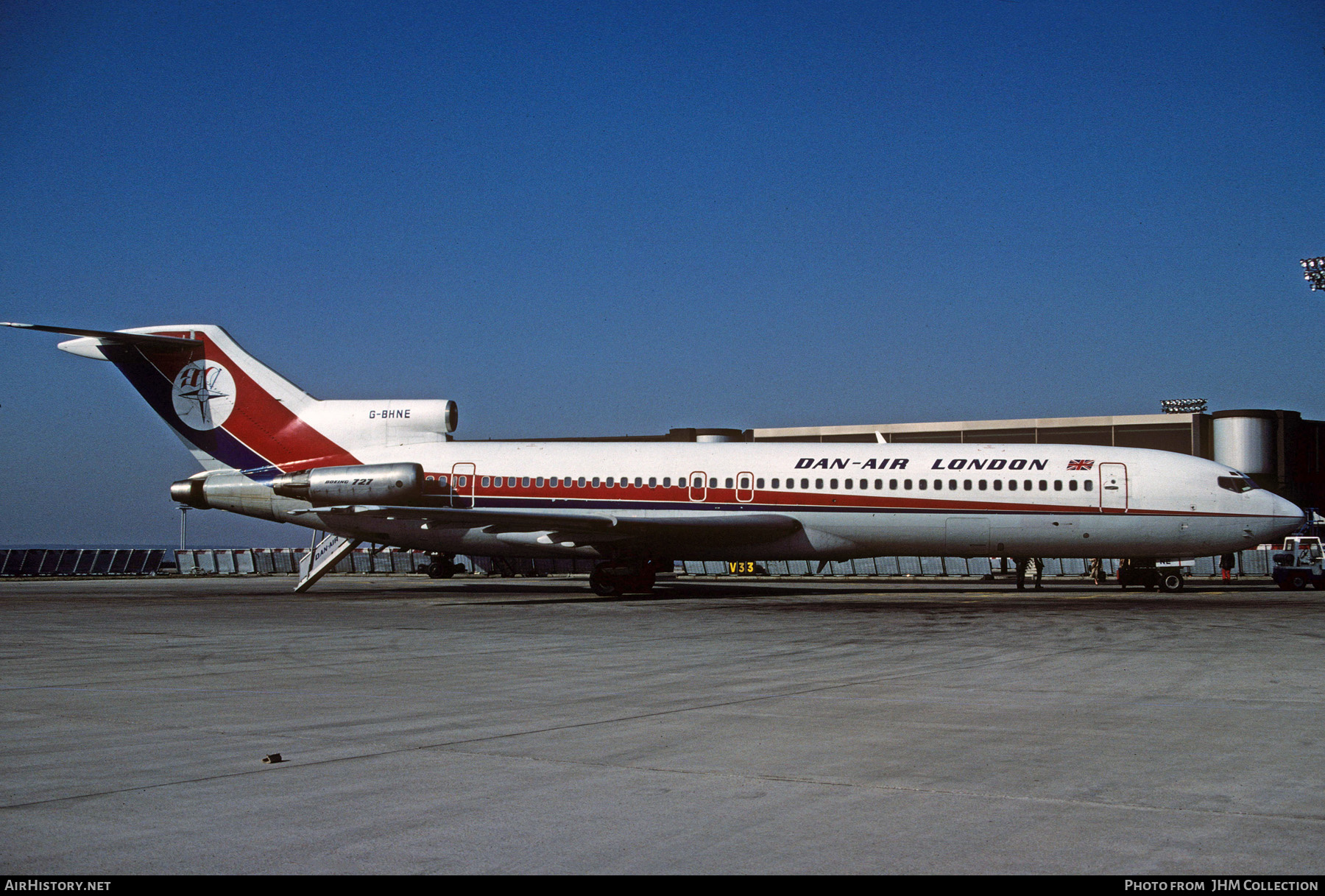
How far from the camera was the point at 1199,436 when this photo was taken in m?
49.7

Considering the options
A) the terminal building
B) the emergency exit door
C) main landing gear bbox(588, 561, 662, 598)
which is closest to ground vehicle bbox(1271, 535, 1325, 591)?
the terminal building

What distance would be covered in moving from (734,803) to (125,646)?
1216cm

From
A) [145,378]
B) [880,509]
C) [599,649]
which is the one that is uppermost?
[145,378]

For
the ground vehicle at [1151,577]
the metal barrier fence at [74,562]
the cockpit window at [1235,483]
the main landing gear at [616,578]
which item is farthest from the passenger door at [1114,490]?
the metal barrier fence at [74,562]

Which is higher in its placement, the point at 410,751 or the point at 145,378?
the point at 145,378

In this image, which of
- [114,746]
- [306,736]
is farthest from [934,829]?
[114,746]

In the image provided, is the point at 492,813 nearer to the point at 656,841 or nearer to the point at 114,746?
the point at 656,841

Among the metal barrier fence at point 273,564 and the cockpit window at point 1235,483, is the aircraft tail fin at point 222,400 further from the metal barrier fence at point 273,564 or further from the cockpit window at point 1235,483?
the cockpit window at point 1235,483

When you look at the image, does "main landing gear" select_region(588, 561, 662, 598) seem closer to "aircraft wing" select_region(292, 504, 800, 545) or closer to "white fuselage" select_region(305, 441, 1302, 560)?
"white fuselage" select_region(305, 441, 1302, 560)

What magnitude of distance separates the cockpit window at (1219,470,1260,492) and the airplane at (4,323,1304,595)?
0.05 m

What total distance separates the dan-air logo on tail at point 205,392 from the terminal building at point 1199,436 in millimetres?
23336

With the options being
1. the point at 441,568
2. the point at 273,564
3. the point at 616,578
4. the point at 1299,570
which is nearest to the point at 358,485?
the point at 616,578

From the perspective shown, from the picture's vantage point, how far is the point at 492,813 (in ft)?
19.1

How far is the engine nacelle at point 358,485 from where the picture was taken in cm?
2881
